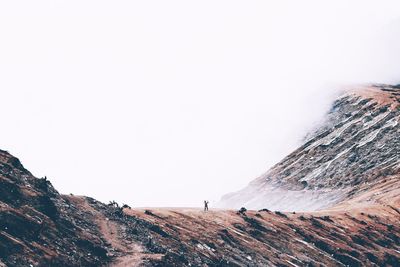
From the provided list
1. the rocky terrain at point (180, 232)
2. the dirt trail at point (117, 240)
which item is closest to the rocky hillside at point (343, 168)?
the rocky terrain at point (180, 232)

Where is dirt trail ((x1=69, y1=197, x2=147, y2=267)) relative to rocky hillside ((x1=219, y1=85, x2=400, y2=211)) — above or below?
below

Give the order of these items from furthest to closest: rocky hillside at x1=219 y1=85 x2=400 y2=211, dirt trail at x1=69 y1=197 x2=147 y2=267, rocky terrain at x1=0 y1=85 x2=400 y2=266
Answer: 1. rocky hillside at x1=219 y1=85 x2=400 y2=211
2. dirt trail at x1=69 y1=197 x2=147 y2=267
3. rocky terrain at x1=0 y1=85 x2=400 y2=266

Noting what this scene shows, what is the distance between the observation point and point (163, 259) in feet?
202

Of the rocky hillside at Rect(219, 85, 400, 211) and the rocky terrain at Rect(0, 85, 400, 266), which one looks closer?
the rocky terrain at Rect(0, 85, 400, 266)

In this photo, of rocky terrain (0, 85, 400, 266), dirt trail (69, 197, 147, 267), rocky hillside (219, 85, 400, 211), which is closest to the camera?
rocky terrain (0, 85, 400, 266)

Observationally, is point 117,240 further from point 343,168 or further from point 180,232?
point 343,168

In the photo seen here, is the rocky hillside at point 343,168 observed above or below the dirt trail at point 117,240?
above

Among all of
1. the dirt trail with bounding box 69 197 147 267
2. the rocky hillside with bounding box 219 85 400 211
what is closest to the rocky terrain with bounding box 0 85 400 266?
the dirt trail with bounding box 69 197 147 267

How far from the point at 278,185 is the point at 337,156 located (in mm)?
→ 23257

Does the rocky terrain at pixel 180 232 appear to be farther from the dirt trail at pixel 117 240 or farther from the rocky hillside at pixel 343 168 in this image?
the rocky hillside at pixel 343 168

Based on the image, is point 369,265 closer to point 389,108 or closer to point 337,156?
point 337,156

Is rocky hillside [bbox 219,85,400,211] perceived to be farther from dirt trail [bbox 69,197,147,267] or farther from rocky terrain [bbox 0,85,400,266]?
dirt trail [bbox 69,197,147,267]

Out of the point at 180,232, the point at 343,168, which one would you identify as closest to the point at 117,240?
the point at 180,232

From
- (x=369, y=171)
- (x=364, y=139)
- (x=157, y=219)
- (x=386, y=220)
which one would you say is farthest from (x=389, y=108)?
(x=157, y=219)
